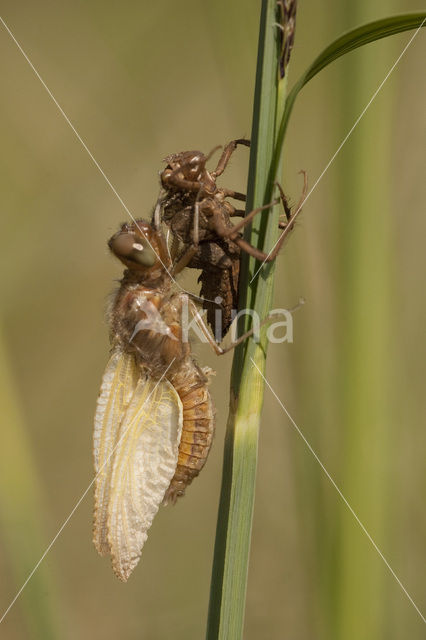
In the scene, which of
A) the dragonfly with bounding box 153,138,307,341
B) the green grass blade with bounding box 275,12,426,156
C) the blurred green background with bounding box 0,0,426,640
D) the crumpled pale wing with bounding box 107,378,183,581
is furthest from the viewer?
the dragonfly with bounding box 153,138,307,341

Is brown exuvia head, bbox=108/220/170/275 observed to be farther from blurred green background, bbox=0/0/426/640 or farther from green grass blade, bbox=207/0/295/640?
green grass blade, bbox=207/0/295/640

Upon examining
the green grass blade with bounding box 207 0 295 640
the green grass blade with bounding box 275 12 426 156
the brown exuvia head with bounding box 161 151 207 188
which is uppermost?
the green grass blade with bounding box 275 12 426 156

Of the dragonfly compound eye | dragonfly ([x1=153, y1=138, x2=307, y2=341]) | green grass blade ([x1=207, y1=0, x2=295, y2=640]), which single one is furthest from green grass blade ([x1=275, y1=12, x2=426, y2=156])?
the dragonfly compound eye

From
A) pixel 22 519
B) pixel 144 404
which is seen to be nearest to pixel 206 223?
pixel 144 404

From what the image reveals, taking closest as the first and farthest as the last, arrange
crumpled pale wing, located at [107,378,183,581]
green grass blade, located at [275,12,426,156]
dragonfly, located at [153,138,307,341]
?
green grass blade, located at [275,12,426,156] → crumpled pale wing, located at [107,378,183,581] → dragonfly, located at [153,138,307,341]

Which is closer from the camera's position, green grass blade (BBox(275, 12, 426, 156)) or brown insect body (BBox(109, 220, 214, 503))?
green grass blade (BBox(275, 12, 426, 156))

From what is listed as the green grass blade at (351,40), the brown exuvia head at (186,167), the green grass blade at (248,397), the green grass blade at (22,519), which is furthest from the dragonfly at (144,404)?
the green grass blade at (351,40)

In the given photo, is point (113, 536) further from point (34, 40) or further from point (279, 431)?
point (34, 40)

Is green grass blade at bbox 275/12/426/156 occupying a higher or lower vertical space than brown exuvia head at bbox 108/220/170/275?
higher
